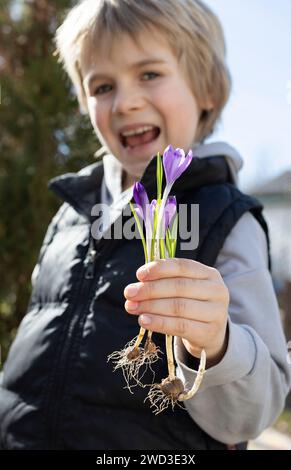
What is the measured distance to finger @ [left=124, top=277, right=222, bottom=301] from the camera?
0.63 metres

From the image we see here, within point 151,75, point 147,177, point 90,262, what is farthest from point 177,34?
point 90,262

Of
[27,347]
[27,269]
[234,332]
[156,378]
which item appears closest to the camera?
[234,332]

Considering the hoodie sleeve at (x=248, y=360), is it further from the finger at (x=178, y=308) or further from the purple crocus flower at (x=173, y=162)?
the purple crocus flower at (x=173, y=162)

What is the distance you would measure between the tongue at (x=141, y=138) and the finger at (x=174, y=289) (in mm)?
573

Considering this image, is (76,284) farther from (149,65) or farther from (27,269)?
(27,269)

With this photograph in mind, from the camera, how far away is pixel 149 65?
117 cm

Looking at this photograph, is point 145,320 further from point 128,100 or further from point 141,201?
point 128,100

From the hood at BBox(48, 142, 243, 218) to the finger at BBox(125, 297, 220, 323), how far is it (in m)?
0.44

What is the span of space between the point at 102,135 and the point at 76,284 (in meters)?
0.32

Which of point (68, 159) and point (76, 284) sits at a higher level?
point (68, 159)

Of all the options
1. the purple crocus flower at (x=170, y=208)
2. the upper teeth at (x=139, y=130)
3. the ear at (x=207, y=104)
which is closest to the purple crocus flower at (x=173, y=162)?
the purple crocus flower at (x=170, y=208)

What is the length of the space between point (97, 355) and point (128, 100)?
485 millimetres

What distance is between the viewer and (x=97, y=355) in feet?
3.59
